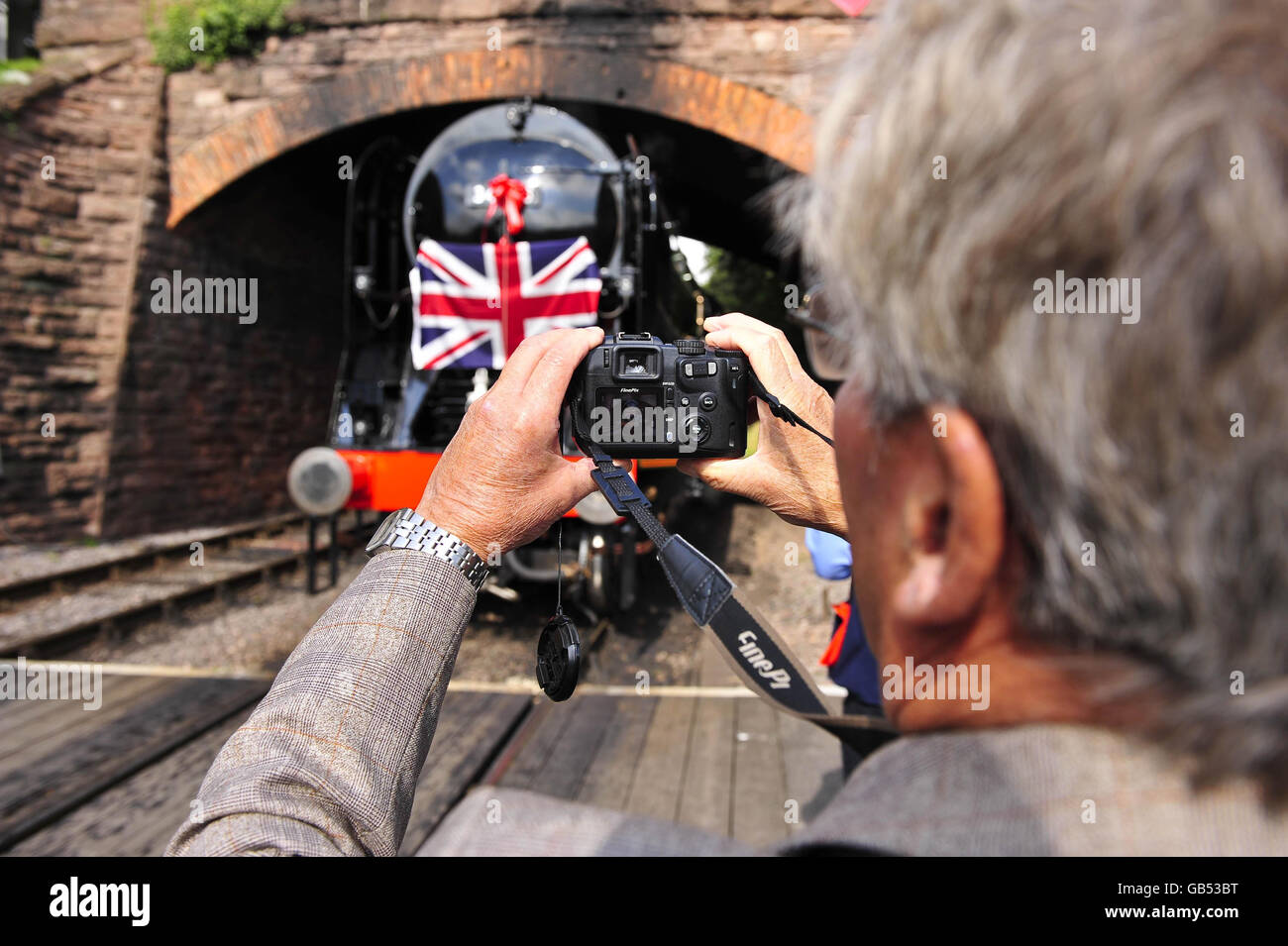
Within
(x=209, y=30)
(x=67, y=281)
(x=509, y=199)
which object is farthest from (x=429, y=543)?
(x=209, y=30)

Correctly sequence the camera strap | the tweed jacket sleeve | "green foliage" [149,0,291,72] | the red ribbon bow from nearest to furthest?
the tweed jacket sleeve < the camera strap < the red ribbon bow < "green foliage" [149,0,291,72]

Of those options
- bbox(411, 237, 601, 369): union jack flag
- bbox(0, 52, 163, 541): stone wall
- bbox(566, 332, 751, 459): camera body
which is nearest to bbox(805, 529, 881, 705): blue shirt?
bbox(566, 332, 751, 459): camera body

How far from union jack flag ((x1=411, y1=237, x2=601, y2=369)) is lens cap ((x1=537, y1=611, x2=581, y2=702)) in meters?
3.25

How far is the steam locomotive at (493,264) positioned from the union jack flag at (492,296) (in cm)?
3

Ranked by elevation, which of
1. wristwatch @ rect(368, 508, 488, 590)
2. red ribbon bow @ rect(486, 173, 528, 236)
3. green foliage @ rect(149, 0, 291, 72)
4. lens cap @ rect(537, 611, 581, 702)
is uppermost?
green foliage @ rect(149, 0, 291, 72)

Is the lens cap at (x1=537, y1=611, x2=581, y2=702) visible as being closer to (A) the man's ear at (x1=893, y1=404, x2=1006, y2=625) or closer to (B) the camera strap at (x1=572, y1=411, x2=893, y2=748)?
(B) the camera strap at (x1=572, y1=411, x2=893, y2=748)

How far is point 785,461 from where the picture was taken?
1.21m

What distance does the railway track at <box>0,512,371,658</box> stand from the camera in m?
4.42

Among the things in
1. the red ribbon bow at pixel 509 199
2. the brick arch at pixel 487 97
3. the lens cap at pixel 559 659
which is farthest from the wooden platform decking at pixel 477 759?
the brick arch at pixel 487 97

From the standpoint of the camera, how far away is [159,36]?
6.83 metres

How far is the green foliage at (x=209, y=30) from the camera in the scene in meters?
6.69

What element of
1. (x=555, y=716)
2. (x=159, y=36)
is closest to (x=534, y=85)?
(x=159, y=36)

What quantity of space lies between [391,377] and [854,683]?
3933 millimetres
